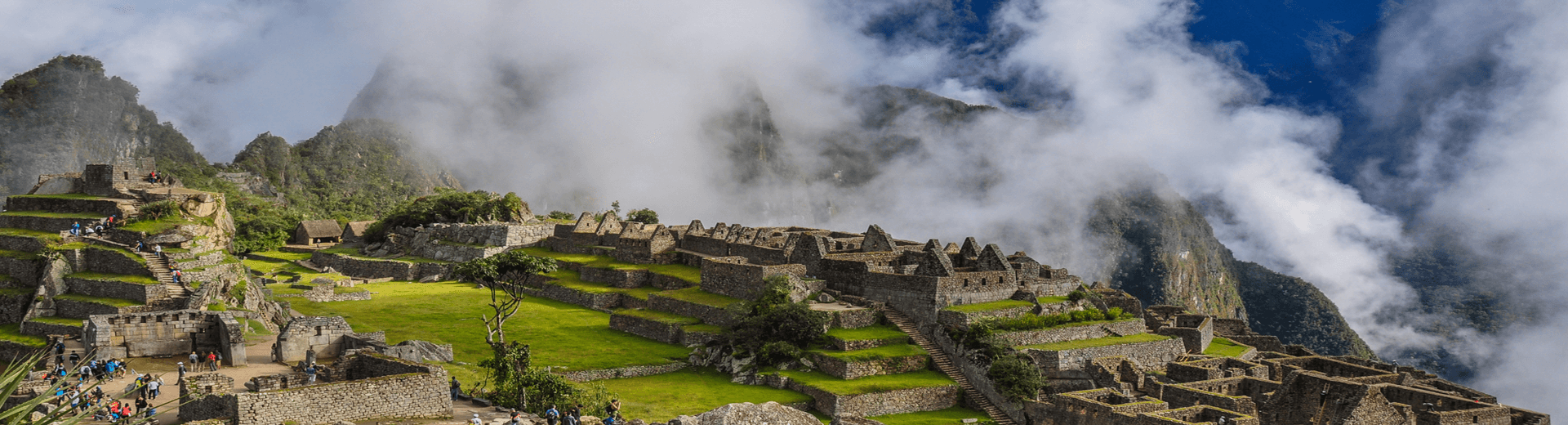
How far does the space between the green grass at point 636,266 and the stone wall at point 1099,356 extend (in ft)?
55.6

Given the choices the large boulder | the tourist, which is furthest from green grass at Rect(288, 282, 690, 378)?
the large boulder

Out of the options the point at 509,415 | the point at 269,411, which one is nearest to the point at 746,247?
the point at 509,415

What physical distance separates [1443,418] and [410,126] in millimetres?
149682

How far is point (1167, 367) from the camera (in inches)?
1340

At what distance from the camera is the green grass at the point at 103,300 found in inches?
1207

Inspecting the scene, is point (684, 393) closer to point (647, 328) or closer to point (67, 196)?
point (647, 328)

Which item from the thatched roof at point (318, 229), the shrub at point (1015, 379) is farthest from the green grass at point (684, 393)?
the thatched roof at point (318, 229)

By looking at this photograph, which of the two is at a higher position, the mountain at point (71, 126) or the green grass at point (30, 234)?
the mountain at point (71, 126)

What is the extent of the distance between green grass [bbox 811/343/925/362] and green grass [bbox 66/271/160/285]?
21.8 m

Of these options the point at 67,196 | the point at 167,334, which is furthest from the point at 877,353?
the point at 67,196

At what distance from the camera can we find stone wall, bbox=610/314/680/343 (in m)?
38.9

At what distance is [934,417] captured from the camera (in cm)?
3161

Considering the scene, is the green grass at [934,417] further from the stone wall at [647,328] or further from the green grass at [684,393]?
the stone wall at [647,328]

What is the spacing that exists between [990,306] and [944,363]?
3649mm
